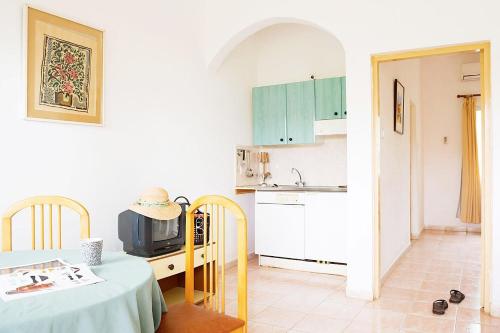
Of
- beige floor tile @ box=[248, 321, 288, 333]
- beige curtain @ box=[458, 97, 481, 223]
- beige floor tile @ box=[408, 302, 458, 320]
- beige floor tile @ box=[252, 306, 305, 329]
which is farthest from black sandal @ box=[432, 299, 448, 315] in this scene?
beige curtain @ box=[458, 97, 481, 223]

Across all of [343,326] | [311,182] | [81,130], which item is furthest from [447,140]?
[81,130]

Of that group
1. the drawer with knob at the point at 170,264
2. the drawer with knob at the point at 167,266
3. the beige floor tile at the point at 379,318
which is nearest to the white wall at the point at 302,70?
the beige floor tile at the point at 379,318

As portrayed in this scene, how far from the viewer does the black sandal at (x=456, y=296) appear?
3287 mm

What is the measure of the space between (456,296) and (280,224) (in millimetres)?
1818

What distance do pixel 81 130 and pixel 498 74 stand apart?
3.05 m

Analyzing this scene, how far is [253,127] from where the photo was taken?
4.97 meters

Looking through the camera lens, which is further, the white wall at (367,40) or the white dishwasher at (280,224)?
the white dishwasher at (280,224)

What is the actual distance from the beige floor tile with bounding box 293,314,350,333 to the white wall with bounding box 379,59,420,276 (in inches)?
46.1

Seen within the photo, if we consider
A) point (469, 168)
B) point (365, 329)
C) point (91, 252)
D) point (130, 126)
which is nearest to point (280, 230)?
point (365, 329)

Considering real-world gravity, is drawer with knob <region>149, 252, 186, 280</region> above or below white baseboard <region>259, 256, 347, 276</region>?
above

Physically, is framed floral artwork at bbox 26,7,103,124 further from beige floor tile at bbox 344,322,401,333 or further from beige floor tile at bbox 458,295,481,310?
beige floor tile at bbox 458,295,481,310

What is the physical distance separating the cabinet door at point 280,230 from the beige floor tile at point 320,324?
1350 millimetres

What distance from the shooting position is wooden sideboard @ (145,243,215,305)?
2.72 metres

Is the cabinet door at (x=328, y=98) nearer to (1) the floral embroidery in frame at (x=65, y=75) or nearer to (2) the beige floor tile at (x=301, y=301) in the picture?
(2) the beige floor tile at (x=301, y=301)
